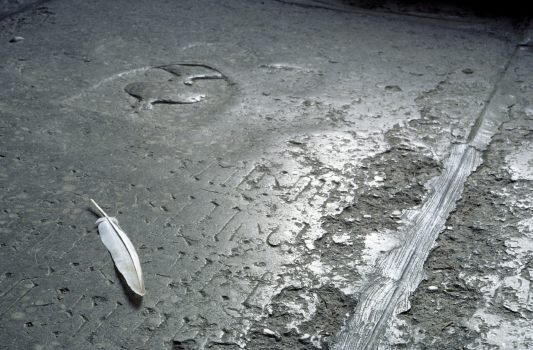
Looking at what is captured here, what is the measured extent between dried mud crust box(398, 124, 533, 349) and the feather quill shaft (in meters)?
0.71

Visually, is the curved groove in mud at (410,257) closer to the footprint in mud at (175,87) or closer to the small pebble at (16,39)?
the footprint in mud at (175,87)

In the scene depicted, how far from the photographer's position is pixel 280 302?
1738mm

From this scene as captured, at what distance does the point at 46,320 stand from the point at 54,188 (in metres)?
0.66

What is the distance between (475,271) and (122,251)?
1.00 meters

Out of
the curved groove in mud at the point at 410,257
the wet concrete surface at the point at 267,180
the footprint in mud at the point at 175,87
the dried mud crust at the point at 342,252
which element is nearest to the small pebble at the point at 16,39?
the wet concrete surface at the point at 267,180

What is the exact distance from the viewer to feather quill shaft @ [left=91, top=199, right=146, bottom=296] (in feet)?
5.82

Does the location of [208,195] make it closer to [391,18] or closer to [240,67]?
[240,67]

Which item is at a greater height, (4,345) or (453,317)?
(453,317)

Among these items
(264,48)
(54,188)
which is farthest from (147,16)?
(54,188)

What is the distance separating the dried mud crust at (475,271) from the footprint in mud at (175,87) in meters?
1.27

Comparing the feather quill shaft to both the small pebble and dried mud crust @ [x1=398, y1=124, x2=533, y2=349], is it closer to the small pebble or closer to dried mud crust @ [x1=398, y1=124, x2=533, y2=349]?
dried mud crust @ [x1=398, y1=124, x2=533, y2=349]

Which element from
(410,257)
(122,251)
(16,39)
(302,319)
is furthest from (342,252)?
(16,39)

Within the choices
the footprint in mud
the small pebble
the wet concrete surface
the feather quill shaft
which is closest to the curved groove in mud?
the wet concrete surface

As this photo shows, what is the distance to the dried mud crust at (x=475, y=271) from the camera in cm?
164
